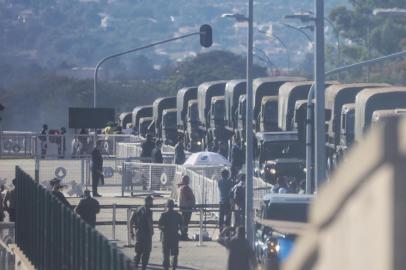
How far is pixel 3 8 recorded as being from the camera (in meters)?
110

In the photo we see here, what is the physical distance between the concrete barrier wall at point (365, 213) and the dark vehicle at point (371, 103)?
1123 inches

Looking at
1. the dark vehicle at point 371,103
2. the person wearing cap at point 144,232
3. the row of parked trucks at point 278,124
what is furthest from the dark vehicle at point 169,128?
the person wearing cap at point 144,232

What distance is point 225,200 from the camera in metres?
24.2

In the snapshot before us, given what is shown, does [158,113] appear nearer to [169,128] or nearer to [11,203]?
[169,128]

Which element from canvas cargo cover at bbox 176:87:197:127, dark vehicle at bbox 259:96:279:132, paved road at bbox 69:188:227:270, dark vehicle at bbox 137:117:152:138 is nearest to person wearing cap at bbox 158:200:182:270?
paved road at bbox 69:188:227:270

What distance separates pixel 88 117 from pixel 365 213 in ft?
117

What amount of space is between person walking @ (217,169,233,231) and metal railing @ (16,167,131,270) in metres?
3.97

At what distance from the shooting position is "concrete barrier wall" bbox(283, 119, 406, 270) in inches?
65.0

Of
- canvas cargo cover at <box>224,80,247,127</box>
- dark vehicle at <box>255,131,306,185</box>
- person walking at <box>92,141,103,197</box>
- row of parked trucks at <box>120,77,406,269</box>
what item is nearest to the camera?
row of parked trucks at <box>120,77,406,269</box>

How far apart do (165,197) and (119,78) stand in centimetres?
8427

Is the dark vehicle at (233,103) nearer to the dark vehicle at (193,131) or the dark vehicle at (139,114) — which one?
the dark vehicle at (193,131)

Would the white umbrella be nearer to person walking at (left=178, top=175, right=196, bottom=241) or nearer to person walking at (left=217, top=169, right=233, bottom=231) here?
person walking at (left=217, top=169, right=233, bottom=231)

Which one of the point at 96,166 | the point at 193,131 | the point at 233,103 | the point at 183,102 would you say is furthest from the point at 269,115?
the point at 183,102

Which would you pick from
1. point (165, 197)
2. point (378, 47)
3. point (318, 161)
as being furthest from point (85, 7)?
point (318, 161)
